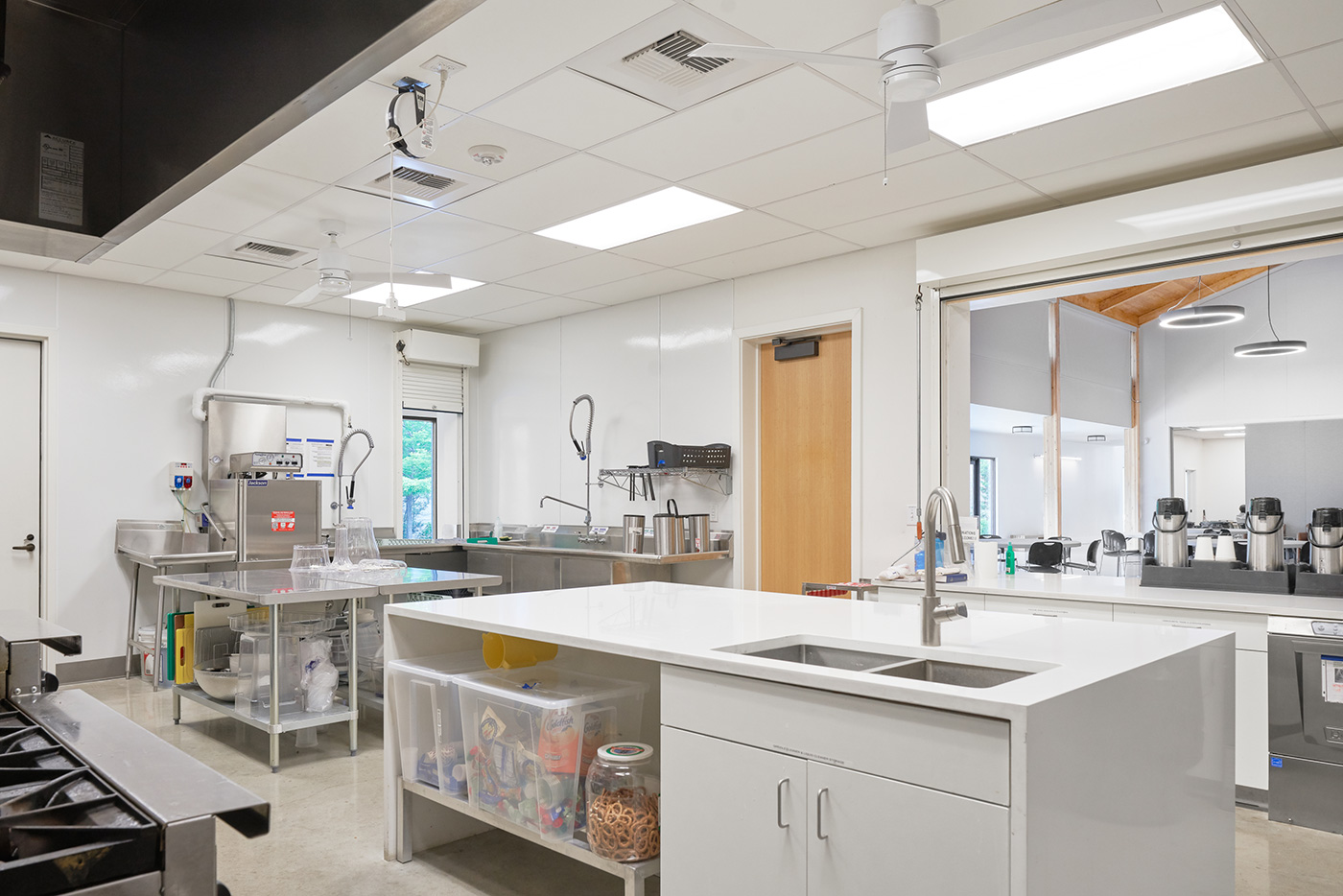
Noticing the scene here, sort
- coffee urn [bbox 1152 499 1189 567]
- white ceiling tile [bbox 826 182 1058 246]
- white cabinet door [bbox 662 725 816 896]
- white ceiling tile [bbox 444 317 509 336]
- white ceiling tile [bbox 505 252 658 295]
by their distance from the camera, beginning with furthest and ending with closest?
white ceiling tile [bbox 444 317 509 336] → white ceiling tile [bbox 505 252 658 295] → white ceiling tile [bbox 826 182 1058 246] → coffee urn [bbox 1152 499 1189 567] → white cabinet door [bbox 662 725 816 896]

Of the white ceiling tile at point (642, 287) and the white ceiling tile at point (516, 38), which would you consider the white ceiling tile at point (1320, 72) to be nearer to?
the white ceiling tile at point (516, 38)

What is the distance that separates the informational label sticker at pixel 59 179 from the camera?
145 centimetres

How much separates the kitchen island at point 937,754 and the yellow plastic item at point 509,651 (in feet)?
1.33

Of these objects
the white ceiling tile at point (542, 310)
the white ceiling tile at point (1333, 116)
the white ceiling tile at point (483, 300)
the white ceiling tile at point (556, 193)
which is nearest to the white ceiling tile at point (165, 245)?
the white ceiling tile at point (556, 193)

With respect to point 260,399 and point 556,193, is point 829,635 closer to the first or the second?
point 556,193

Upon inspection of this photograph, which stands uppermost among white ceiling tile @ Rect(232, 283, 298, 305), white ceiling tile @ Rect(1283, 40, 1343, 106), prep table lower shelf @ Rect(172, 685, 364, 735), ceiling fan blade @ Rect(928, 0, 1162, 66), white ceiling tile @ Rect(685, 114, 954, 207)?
white ceiling tile @ Rect(1283, 40, 1343, 106)

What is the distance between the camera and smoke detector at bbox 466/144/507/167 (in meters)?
3.86

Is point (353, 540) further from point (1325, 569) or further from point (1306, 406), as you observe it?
point (1306, 406)

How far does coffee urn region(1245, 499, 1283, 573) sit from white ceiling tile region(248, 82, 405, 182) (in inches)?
158

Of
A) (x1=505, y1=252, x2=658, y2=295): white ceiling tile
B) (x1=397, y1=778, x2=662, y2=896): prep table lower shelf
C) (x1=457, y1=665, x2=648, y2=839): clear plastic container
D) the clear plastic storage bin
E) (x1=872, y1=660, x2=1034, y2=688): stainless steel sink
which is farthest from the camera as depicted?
(x1=505, y1=252, x2=658, y2=295): white ceiling tile

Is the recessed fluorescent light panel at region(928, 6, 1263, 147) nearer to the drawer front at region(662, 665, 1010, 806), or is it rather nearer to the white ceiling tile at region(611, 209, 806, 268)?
the white ceiling tile at region(611, 209, 806, 268)

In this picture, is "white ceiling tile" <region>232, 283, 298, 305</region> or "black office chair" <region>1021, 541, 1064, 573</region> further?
"white ceiling tile" <region>232, 283, 298, 305</region>

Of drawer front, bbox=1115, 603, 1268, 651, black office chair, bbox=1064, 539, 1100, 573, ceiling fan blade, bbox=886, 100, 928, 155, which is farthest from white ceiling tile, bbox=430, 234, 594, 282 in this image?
black office chair, bbox=1064, 539, 1100, 573

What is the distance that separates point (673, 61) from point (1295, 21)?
203 cm
